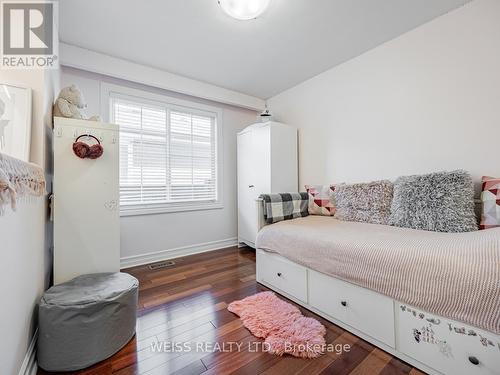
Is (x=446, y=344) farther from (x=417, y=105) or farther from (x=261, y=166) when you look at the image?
(x=261, y=166)

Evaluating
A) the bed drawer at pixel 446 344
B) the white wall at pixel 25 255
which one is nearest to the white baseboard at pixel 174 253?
the white wall at pixel 25 255

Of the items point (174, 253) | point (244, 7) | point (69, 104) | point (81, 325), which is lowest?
point (174, 253)

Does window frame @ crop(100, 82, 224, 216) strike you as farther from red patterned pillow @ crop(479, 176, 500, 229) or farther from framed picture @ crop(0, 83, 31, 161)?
red patterned pillow @ crop(479, 176, 500, 229)

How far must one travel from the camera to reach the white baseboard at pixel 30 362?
101 centimetres

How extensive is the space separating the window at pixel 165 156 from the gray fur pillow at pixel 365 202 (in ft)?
5.79

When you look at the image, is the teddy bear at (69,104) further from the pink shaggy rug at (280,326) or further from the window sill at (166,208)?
the pink shaggy rug at (280,326)

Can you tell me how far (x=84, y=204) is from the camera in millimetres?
1553

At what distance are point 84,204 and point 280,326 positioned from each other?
1.58m

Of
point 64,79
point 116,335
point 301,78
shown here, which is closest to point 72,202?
point 116,335

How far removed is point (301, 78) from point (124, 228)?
2.89 m

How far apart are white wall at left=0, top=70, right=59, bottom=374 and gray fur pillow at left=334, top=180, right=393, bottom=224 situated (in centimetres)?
227

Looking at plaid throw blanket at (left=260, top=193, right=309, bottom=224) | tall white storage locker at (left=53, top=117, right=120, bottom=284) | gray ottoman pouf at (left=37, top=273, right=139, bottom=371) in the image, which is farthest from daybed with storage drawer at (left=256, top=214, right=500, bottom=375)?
tall white storage locker at (left=53, top=117, right=120, bottom=284)

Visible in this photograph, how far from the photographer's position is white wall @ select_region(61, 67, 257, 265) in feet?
7.83

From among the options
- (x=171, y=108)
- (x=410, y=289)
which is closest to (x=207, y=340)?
(x=410, y=289)
